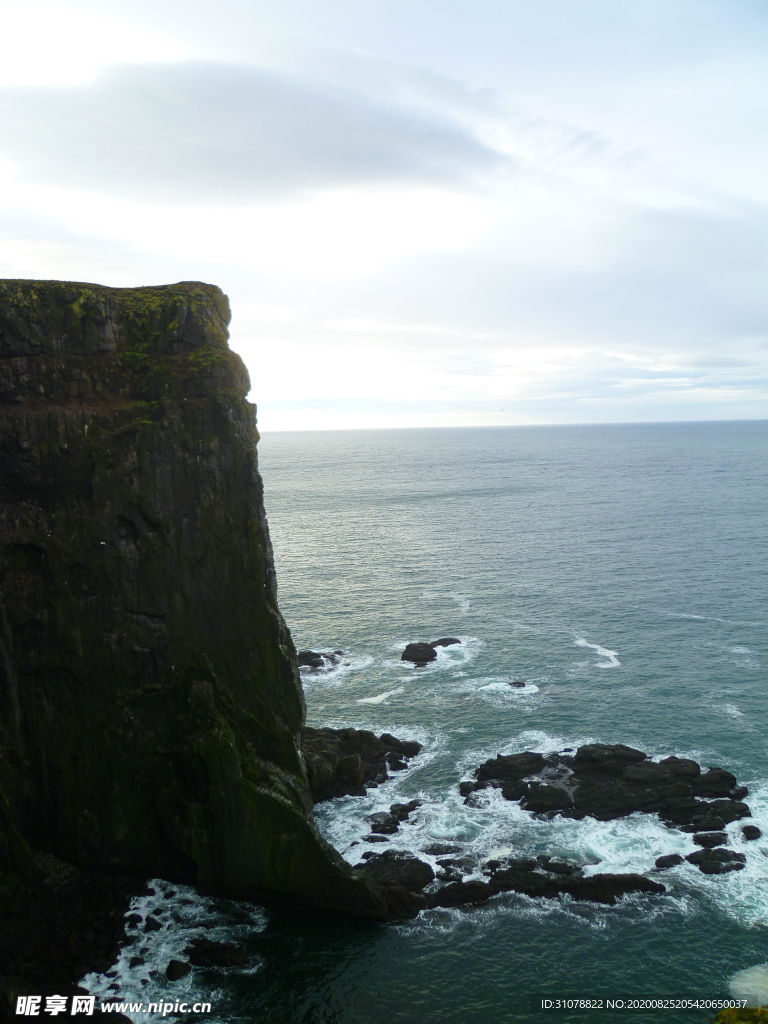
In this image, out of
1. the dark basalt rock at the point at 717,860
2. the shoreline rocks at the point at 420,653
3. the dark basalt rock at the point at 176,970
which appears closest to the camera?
the dark basalt rock at the point at 176,970

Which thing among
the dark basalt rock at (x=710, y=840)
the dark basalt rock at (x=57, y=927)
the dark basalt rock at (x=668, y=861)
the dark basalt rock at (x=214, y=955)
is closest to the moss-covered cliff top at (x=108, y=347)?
the dark basalt rock at (x=57, y=927)

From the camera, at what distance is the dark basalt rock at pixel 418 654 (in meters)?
58.9

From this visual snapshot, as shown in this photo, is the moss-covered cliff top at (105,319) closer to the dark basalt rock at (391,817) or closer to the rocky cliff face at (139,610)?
the rocky cliff face at (139,610)

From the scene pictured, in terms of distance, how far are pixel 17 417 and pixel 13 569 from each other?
21.6 ft

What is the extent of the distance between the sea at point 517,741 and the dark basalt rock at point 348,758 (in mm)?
916

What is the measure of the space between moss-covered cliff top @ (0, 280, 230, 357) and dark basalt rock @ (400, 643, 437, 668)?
112 ft

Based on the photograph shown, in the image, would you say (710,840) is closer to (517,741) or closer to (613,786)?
(613,786)

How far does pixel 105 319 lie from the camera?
31.9m

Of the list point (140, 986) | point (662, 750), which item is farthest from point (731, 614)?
point (140, 986)

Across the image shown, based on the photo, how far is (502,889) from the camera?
106ft

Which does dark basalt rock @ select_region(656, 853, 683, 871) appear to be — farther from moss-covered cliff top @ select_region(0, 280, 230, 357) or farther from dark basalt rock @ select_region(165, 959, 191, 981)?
moss-covered cliff top @ select_region(0, 280, 230, 357)

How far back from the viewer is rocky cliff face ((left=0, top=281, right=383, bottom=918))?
30734mm

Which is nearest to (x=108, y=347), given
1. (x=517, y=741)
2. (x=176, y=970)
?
(x=176, y=970)

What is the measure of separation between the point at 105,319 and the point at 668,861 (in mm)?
36611
